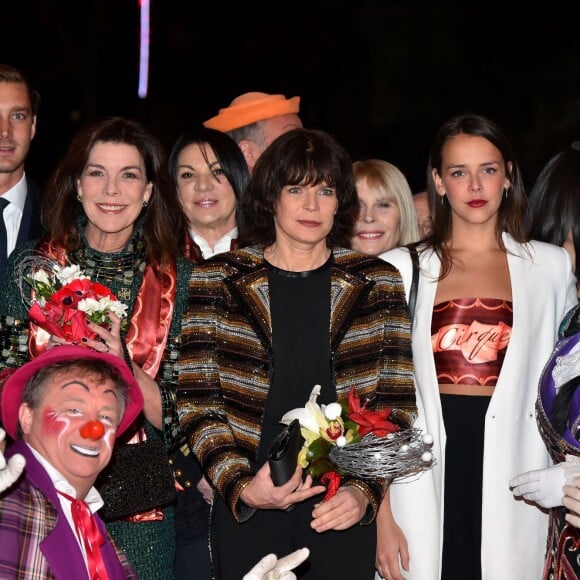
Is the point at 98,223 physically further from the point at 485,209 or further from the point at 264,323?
the point at 485,209

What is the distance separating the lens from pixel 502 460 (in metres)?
4.52

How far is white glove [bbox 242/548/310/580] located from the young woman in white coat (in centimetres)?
110

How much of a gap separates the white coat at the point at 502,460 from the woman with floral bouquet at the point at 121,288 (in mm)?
1043

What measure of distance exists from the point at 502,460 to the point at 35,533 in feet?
6.76

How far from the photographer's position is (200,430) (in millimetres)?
4191

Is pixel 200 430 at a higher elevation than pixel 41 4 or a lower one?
lower

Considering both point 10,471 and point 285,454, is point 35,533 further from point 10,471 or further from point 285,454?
point 285,454

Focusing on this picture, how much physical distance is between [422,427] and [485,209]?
3.46ft

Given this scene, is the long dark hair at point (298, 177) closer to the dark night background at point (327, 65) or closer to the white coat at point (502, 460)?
the white coat at point (502, 460)

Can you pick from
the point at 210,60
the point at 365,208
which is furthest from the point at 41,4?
the point at 365,208

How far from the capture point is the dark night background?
15945 mm

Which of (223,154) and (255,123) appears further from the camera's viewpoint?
(255,123)

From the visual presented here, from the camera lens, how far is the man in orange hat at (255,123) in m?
7.08

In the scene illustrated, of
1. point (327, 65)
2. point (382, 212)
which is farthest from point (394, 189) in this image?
point (327, 65)
